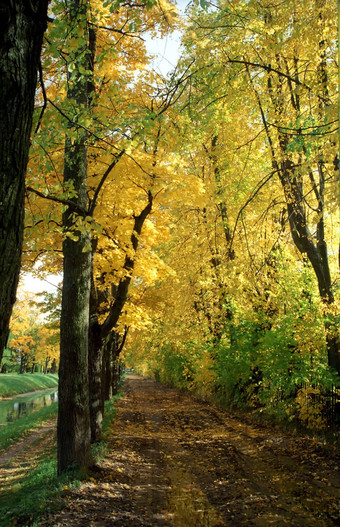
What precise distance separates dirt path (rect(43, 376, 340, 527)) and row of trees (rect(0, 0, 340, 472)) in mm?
1080

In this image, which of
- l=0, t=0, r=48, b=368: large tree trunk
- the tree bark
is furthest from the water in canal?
l=0, t=0, r=48, b=368: large tree trunk

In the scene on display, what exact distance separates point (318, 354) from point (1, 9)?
338 inches

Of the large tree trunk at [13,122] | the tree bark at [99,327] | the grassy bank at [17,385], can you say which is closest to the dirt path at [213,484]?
the tree bark at [99,327]

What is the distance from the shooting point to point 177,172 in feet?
33.3

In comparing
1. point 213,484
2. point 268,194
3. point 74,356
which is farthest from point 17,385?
point 213,484

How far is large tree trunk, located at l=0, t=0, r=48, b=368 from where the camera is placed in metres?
2.25

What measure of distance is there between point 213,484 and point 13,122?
242 inches

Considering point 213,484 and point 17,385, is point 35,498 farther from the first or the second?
point 17,385

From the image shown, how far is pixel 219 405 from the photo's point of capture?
15336 millimetres

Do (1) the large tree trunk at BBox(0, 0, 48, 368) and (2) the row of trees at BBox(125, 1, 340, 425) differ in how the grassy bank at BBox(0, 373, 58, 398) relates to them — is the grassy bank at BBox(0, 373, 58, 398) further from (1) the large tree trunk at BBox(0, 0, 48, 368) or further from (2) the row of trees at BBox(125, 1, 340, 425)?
(1) the large tree trunk at BBox(0, 0, 48, 368)

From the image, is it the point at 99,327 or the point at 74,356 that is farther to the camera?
the point at 99,327

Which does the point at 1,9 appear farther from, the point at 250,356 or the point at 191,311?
the point at 191,311

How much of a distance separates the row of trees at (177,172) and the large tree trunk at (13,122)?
0.84 meters

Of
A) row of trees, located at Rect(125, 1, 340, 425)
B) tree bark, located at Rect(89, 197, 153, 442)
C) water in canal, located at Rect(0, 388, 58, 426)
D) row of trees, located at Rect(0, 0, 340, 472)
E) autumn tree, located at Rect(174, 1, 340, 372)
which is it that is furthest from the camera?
water in canal, located at Rect(0, 388, 58, 426)
